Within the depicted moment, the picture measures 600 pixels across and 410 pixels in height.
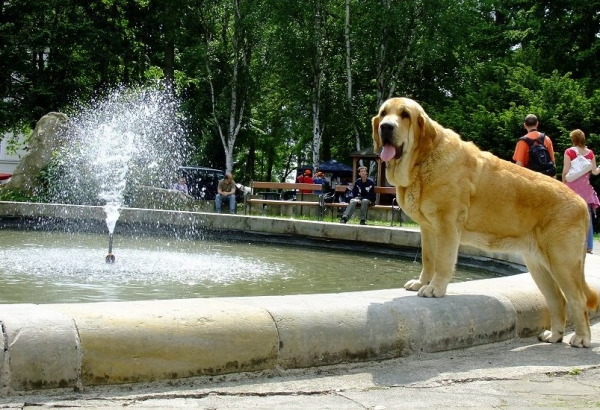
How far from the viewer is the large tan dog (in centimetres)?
553

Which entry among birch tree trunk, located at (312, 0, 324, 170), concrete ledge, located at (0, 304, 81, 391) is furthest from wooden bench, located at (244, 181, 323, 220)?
concrete ledge, located at (0, 304, 81, 391)

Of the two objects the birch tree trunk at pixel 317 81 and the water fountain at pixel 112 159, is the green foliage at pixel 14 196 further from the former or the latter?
the birch tree trunk at pixel 317 81

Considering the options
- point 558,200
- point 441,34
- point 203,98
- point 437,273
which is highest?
point 441,34

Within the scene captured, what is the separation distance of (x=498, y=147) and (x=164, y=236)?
13326 mm

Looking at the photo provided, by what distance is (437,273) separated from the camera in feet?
18.1

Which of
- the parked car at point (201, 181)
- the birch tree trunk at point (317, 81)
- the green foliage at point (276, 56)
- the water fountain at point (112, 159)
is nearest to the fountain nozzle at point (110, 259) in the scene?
the water fountain at point (112, 159)

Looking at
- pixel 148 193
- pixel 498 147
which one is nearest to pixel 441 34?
pixel 498 147

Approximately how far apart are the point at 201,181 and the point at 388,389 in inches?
1065

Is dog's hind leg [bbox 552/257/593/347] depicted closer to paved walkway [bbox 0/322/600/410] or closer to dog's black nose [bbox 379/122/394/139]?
paved walkway [bbox 0/322/600/410]

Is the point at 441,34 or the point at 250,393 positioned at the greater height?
the point at 441,34

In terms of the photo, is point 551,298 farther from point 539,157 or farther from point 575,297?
point 539,157

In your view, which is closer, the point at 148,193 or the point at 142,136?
the point at 148,193

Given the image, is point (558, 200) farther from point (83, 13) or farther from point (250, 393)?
point (83, 13)

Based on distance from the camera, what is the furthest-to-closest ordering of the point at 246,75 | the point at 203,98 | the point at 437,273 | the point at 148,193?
the point at 203,98
the point at 246,75
the point at 148,193
the point at 437,273
